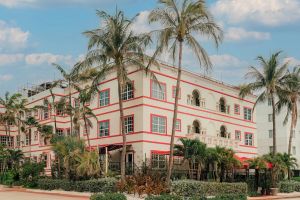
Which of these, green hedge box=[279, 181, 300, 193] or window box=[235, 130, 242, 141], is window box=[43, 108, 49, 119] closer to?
window box=[235, 130, 242, 141]

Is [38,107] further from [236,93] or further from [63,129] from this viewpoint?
[236,93]

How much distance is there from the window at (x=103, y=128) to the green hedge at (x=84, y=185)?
7.43 m

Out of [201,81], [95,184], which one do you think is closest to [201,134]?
[201,81]

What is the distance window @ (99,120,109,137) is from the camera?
43969 mm

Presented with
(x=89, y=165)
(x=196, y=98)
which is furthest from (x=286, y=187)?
(x=89, y=165)

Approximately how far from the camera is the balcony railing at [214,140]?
42.9 meters

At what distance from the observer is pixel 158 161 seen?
40.4 metres

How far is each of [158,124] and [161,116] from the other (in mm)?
884

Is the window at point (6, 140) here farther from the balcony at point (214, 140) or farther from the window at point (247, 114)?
the window at point (247, 114)

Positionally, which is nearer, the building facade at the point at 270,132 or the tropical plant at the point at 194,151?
the tropical plant at the point at 194,151

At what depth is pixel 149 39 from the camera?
3228 centimetres

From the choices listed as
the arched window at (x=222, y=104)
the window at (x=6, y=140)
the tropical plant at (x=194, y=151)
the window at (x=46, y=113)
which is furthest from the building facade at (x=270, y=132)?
the window at (x=6, y=140)

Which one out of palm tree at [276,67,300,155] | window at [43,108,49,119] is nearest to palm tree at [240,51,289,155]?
palm tree at [276,67,300,155]

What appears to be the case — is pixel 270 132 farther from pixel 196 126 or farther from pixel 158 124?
pixel 158 124
